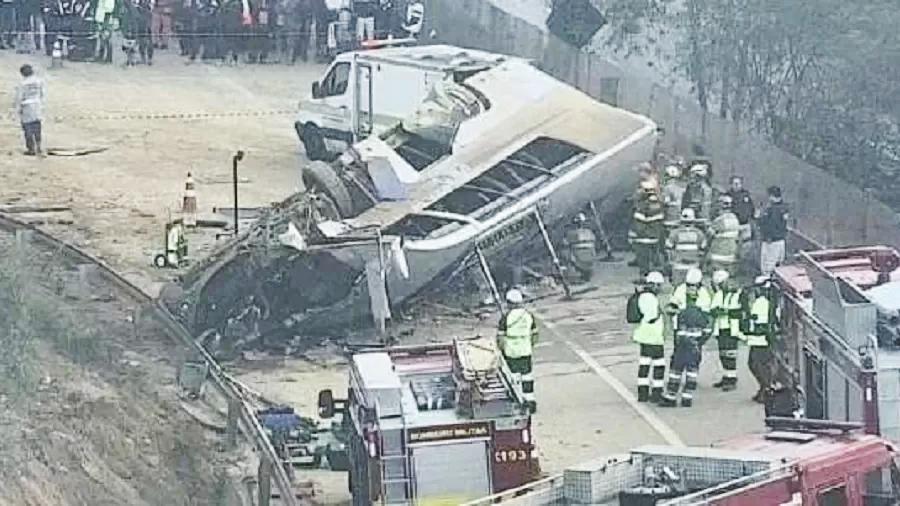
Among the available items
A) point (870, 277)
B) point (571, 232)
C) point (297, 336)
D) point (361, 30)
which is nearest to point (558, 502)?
point (870, 277)

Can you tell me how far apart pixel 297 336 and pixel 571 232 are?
4090 mm

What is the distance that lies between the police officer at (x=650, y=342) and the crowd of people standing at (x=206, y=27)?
16.3 m

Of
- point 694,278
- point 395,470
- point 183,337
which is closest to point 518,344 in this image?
point 694,278

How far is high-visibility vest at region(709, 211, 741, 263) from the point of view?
75.2 feet

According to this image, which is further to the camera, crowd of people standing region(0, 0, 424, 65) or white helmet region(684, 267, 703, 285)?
crowd of people standing region(0, 0, 424, 65)

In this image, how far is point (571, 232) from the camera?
2452cm

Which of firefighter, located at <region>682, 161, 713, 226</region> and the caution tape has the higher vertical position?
the caution tape

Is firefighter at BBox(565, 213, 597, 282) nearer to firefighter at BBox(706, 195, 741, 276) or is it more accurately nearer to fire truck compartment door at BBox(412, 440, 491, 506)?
firefighter at BBox(706, 195, 741, 276)

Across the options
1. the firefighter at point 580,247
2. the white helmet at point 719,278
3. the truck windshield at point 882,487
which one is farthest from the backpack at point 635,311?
the truck windshield at point 882,487

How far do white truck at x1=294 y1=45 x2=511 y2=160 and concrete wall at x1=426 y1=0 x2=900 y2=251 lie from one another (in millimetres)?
2229

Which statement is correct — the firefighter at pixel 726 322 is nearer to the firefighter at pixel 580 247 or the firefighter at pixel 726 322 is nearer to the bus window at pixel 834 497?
the firefighter at pixel 580 247

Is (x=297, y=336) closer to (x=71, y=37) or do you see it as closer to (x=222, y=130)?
(x=222, y=130)

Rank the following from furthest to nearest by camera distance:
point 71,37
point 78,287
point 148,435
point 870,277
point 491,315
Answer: point 71,37
point 491,315
point 78,287
point 870,277
point 148,435

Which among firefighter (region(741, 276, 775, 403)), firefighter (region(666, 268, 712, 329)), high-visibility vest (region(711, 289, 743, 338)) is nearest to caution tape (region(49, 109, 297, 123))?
firefighter (region(666, 268, 712, 329))
